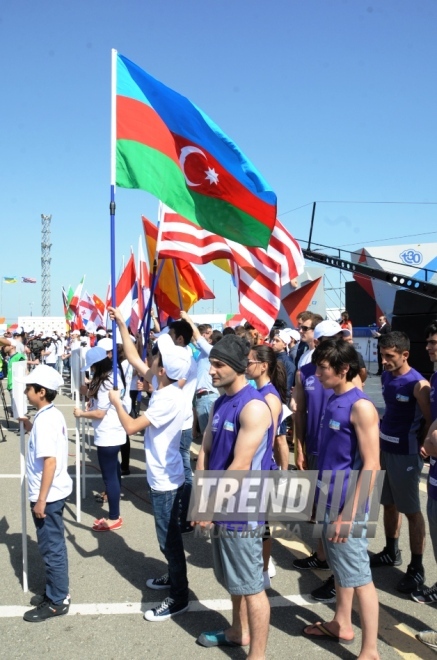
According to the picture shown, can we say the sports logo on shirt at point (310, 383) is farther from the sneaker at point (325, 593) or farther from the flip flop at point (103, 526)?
the flip flop at point (103, 526)

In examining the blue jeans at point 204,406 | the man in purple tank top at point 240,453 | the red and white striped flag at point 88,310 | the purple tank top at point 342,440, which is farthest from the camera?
the red and white striped flag at point 88,310

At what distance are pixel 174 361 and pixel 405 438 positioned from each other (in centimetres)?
192

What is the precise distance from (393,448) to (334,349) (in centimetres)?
150

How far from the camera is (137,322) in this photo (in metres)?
11.7

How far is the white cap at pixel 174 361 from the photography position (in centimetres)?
388

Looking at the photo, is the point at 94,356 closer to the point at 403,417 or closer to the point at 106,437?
the point at 106,437

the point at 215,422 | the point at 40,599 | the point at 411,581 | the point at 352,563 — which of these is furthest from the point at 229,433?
the point at 411,581

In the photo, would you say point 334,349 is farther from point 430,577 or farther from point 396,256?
point 396,256

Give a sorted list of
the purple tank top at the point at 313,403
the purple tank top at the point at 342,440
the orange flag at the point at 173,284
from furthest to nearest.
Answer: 1. the orange flag at the point at 173,284
2. the purple tank top at the point at 313,403
3. the purple tank top at the point at 342,440

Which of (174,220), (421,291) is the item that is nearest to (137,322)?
(174,220)

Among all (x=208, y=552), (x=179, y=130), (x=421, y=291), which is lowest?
(x=208, y=552)

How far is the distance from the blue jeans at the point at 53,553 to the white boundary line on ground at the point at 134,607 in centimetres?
19

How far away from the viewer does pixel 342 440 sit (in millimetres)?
3301

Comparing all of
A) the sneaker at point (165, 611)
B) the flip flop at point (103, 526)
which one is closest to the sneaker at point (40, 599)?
the sneaker at point (165, 611)
